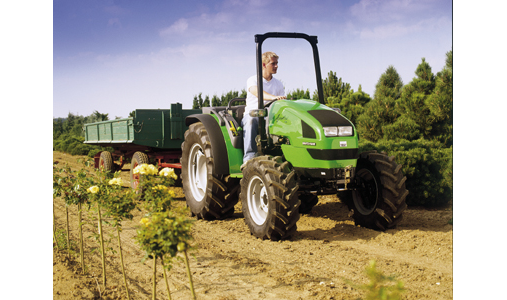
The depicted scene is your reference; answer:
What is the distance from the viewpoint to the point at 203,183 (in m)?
6.44

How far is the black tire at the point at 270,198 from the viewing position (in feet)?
14.4

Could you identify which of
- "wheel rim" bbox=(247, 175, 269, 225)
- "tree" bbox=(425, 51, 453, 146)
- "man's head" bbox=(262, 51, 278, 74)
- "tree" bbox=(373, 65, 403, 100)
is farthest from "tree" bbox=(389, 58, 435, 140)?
"wheel rim" bbox=(247, 175, 269, 225)

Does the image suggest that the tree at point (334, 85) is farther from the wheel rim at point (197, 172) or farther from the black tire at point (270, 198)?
the black tire at point (270, 198)

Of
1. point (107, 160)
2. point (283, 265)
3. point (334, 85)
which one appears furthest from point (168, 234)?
point (334, 85)

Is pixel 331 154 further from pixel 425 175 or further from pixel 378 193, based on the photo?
pixel 425 175

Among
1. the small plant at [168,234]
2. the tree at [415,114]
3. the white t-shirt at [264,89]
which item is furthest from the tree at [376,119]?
the small plant at [168,234]

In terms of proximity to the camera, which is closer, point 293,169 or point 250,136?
point 293,169

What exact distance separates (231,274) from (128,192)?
1.16 m

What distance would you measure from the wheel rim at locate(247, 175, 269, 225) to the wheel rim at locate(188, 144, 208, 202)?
1.52 meters

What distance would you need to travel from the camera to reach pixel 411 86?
42.2ft

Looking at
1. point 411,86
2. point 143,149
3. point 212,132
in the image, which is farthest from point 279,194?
point 411,86

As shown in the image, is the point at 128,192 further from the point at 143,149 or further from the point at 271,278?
the point at 143,149

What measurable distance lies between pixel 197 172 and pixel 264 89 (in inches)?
74.9

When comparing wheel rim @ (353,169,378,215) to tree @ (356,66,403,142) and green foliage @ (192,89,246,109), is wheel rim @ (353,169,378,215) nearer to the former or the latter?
tree @ (356,66,403,142)
